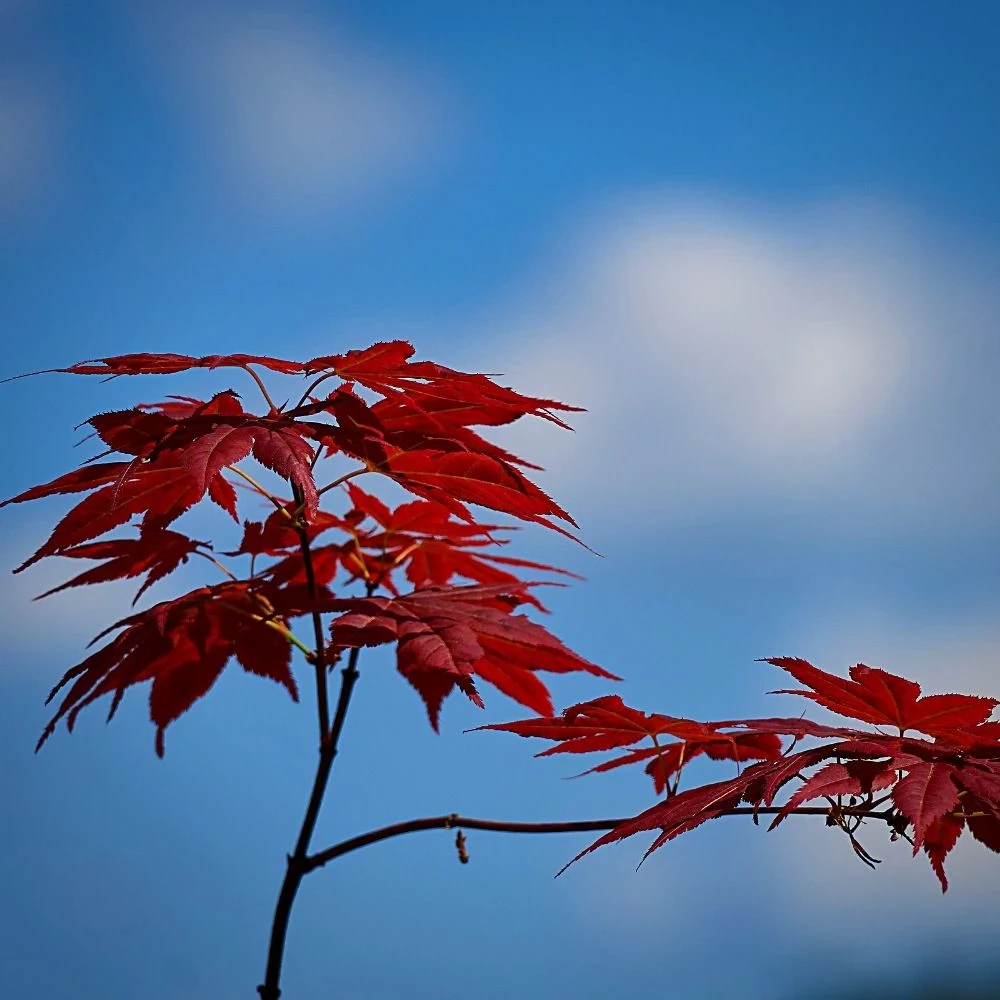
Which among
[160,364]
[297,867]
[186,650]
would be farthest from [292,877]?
[160,364]

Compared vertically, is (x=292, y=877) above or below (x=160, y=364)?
below

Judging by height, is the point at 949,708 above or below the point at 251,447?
below

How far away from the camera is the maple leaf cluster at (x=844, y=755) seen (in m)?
0.66

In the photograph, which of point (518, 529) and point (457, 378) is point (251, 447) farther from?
point (518, 529)

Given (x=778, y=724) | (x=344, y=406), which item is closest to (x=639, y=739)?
(x=778, y=724)

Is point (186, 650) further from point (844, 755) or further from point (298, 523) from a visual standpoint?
point (844, 755)

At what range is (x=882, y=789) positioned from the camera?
67cm

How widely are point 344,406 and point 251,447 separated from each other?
0.09 m

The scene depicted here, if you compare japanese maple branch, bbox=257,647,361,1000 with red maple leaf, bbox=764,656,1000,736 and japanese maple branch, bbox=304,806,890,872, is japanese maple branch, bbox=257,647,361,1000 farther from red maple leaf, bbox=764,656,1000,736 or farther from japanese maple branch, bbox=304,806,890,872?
red maple leaf, bbox=764,656,1000,736

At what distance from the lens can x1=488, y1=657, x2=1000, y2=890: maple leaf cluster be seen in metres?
0.66

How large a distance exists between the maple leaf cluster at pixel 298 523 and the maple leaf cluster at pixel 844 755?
0.06 metres

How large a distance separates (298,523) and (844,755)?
1.45 ft

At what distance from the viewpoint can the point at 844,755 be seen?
27.6 inches

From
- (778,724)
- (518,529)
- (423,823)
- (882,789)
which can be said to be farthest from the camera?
(518,529)
